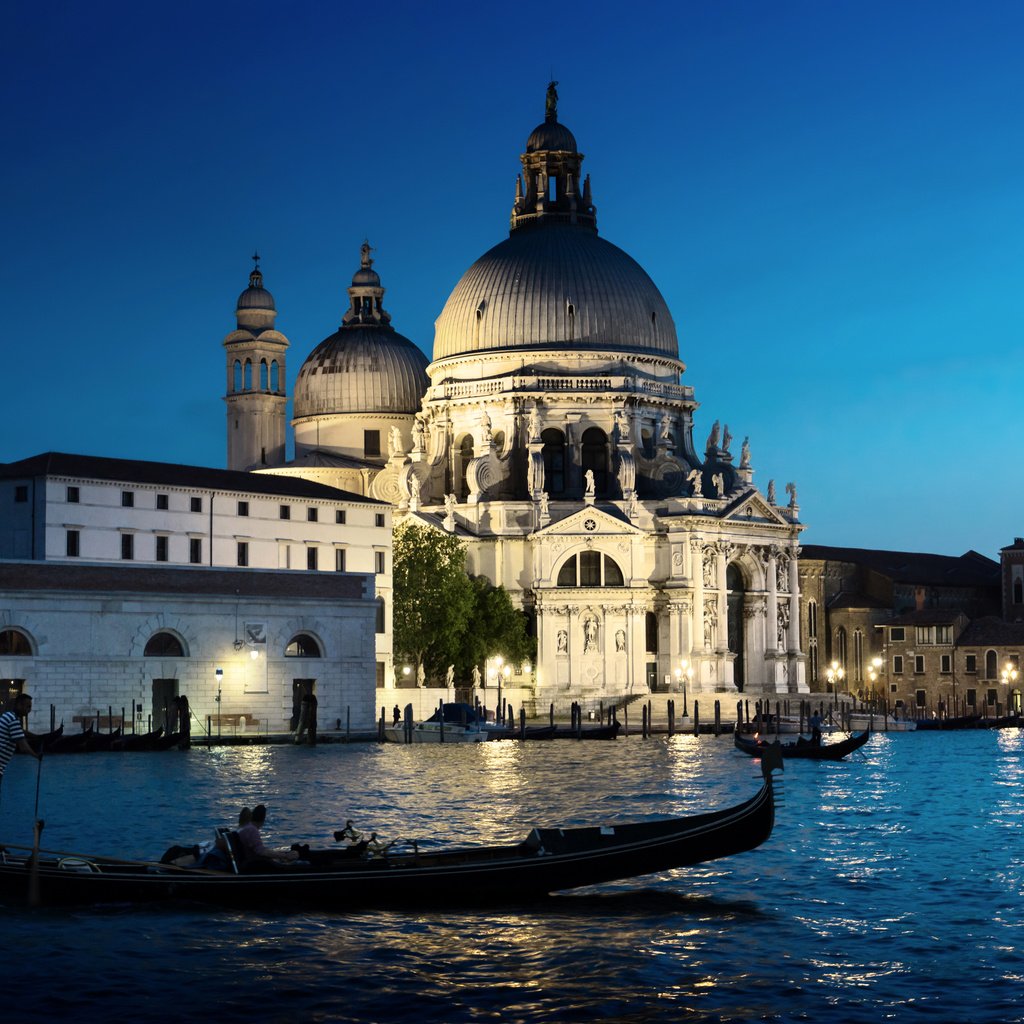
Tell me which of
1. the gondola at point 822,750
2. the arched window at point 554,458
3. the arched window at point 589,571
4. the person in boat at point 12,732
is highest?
the arched window at point 554,458

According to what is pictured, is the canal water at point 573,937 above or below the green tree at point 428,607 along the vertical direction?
below

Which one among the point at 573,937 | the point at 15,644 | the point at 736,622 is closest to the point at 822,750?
the point at 15,644

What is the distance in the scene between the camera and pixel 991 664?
95.7 metres

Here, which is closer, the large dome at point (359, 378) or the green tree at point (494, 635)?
the green tree at point (494, 635)

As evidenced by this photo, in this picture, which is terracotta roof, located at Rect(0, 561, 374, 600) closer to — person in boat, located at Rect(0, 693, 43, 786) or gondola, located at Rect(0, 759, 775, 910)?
gondola, located at Rect(0, 759, 775, 910)

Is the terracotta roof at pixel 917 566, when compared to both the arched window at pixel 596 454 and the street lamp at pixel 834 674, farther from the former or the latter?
the arched window at pixel 596 454

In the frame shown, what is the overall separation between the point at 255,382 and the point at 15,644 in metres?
43.9

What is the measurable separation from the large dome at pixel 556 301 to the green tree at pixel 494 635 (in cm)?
1299

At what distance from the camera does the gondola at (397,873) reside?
21750 mm

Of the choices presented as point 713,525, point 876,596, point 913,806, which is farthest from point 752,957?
point 876,596

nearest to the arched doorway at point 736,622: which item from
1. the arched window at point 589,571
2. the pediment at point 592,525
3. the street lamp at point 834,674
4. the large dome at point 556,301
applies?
the arched window at point 589,571

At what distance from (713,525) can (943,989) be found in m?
63.7

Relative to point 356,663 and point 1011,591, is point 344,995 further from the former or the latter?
point 1011,591

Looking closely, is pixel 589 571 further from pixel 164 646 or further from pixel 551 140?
pixel 164 646
